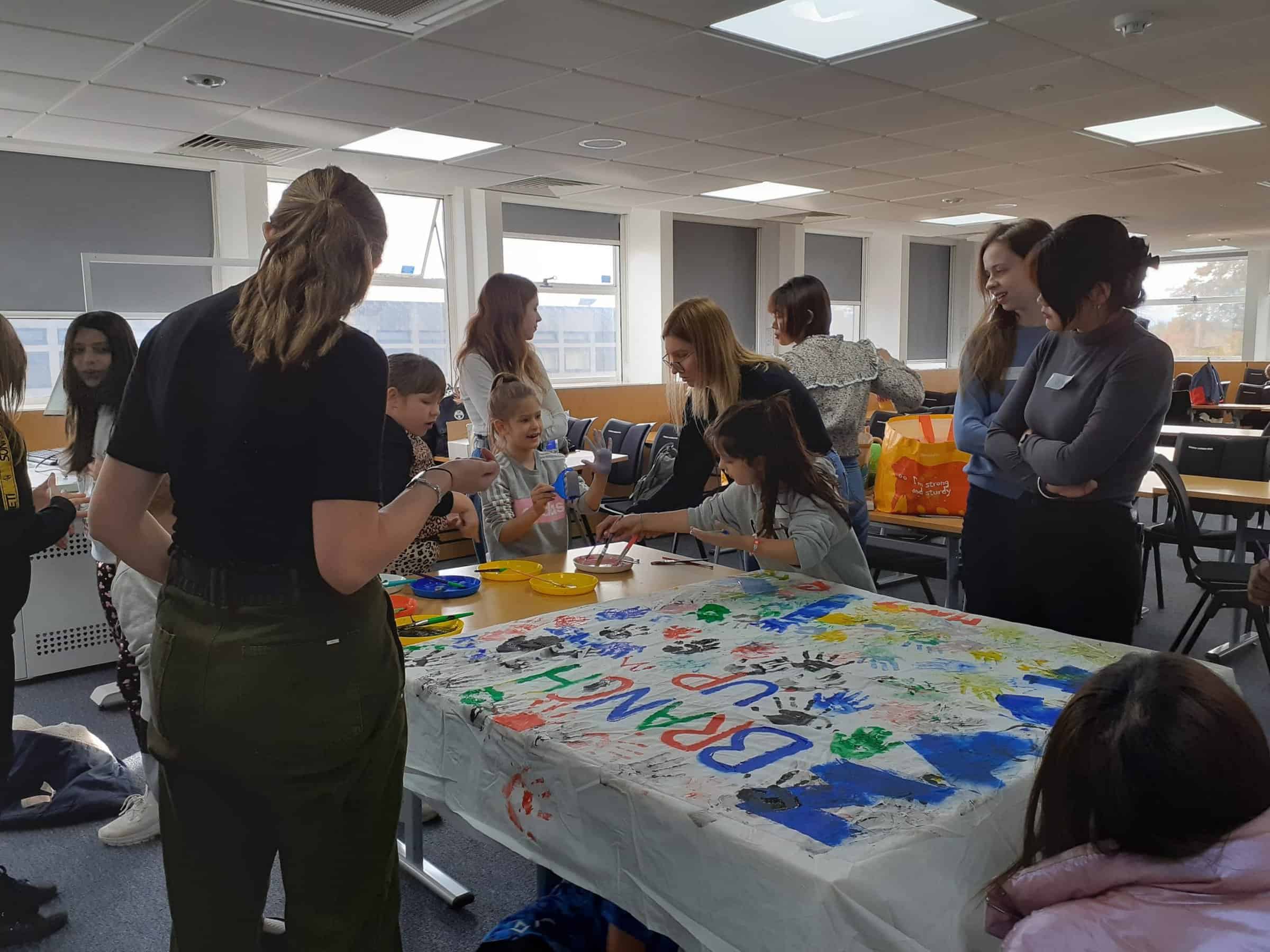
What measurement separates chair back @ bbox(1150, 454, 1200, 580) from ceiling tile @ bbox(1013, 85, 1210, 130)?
2158 mm

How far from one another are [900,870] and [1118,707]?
266 millimetres

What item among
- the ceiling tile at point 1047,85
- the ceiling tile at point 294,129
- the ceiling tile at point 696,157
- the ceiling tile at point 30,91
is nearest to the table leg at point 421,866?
the ceiling tile at point 30,91

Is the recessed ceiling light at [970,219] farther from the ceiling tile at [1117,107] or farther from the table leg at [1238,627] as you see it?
the table leg at [1238,627]

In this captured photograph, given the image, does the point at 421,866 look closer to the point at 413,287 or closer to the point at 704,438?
the point at 704,438

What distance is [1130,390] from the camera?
1.77 m

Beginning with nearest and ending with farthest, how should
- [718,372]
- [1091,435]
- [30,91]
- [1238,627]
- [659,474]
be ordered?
[1091,435] < [718,372] < [659,474] < [1238,627] < [30,91]

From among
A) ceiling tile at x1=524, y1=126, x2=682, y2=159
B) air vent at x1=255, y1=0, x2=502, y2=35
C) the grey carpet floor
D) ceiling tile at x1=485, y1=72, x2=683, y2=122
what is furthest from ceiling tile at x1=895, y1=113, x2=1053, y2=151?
the grey carpet floor

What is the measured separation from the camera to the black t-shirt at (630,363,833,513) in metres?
2.65

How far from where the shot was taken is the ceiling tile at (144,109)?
14.7ft

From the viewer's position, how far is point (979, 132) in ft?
18.1

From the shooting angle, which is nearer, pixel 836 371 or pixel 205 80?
pixel 836 371

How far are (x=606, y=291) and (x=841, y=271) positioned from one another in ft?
11.0

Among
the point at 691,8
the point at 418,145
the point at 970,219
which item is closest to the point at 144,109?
the point at 418,145

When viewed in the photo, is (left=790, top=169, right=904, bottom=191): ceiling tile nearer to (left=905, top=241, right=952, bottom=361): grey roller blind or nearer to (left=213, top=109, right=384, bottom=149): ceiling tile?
(left=213, top=109, right=384, bottom=149): ceiling tile
